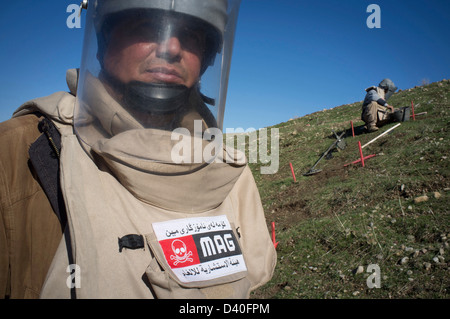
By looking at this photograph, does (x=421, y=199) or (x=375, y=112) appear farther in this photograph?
(x=375, y=112)

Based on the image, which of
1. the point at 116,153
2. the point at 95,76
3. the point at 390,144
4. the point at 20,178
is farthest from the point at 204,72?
the point at 390,144

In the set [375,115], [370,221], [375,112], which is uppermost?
[375,112]

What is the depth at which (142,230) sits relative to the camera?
135cm

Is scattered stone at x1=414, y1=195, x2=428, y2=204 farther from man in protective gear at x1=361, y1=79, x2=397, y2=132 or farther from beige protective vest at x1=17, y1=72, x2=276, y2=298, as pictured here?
man in protective gear at x1=361, y1=79, x2=397, y2=132

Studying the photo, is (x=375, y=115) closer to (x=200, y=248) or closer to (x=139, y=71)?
(x=200, y=248)

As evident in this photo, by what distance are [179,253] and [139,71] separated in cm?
79

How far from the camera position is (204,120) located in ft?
5.11

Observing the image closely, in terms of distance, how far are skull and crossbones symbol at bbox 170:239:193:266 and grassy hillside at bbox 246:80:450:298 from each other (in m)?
2.85

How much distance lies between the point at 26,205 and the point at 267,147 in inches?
528

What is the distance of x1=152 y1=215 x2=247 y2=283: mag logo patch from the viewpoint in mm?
1372

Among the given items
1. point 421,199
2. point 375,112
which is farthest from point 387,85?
point 421,199

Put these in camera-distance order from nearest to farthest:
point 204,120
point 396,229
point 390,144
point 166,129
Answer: point 166,129
point 204,120
point 396,229
point 390,144

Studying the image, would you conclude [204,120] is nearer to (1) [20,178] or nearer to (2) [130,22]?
(2) [130,22]
